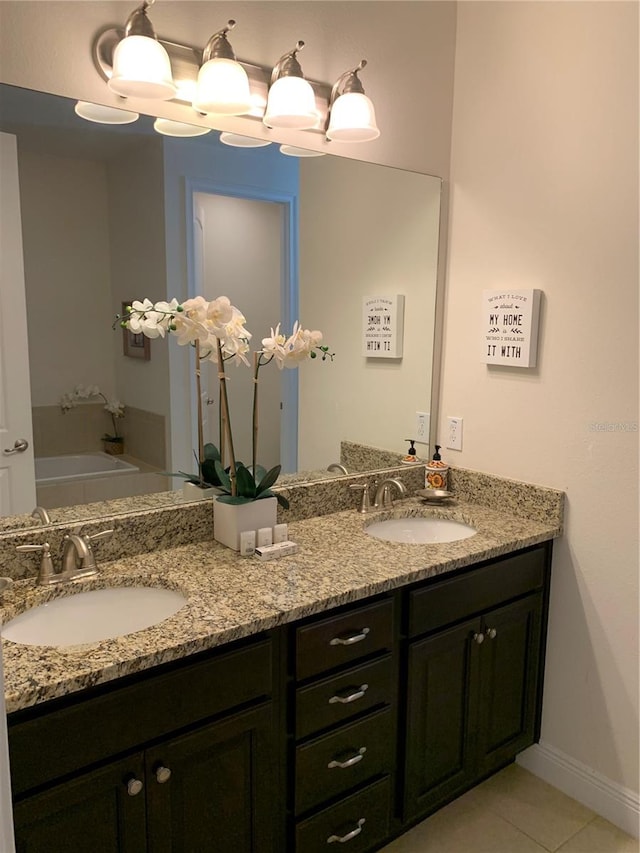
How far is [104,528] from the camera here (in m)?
1.68

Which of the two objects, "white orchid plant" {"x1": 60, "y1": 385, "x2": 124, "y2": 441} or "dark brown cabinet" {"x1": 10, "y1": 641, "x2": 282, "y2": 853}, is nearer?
"dark brown cabinet" {"x1": 10, "y1": 641, "x2": 282, "y2": 853}

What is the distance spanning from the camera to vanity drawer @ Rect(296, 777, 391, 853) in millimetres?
1590

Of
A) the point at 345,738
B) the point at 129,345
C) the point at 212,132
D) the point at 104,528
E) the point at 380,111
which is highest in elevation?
the point at 380,111

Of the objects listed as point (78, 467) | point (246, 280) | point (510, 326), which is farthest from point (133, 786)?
point (510, 326)

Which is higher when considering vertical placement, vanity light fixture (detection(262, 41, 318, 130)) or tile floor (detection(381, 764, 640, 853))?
vanity light fixture (detection(262, 41, 318, 130))

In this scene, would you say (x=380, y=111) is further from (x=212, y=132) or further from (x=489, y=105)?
(x=212, y=132)

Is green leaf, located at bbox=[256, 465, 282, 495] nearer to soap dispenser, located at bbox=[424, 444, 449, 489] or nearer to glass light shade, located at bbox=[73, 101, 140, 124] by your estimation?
soap dispenser, located at bbox=[424, 444, 449, 489]

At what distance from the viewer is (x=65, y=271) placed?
1.63m

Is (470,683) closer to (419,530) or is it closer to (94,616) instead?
(419,530)

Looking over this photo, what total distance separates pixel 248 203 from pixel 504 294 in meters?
0.90

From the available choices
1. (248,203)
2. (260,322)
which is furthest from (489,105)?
(260,322)

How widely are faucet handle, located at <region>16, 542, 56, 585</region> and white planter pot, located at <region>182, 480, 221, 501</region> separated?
43 centimetres

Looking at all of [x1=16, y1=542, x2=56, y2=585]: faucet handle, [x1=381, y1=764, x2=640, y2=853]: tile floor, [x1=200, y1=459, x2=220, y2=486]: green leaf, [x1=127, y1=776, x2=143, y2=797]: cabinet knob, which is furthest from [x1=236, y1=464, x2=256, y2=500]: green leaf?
[x1=381, y1=764, x2=640, y2=853]: tile floor

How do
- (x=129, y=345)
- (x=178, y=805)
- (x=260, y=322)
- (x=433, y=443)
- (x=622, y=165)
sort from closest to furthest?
(x=178, y=805)
(x=129, y=345)
(x=622, y=165)
(x=260, y=322)
(x=433, y=443)
